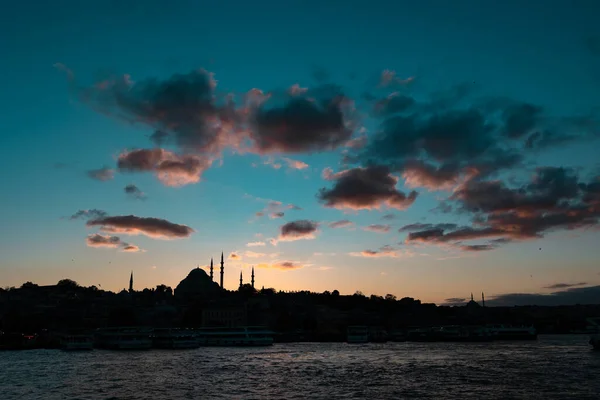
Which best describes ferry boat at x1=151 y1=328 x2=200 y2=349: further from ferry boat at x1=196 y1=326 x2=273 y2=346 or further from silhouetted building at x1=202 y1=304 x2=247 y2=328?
silhouetted building at x1=202 y1=304 x2=247 y2=328

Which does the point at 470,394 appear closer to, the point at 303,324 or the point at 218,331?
the point at 218,331

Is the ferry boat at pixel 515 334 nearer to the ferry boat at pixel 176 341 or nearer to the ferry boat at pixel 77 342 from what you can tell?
the ferry boat at pixel 176 341

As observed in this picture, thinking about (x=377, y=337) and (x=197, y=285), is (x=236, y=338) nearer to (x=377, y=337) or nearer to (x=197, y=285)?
(x=377, y=337)

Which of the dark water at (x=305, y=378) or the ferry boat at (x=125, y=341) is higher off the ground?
the ferry boat at (x=125, y=341)

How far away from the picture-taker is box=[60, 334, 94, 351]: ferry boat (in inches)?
3354

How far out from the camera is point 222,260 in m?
166

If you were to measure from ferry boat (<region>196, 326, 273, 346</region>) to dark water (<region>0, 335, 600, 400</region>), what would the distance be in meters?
29.5

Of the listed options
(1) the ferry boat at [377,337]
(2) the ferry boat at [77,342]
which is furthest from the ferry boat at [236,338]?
(1) the ferry boat at [377,337]

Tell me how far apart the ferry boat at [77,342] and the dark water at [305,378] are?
19210 millimetres

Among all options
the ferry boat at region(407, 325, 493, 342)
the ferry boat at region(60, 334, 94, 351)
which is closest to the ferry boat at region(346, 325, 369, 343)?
the ferry boat at region(407, 325, 493, 342)

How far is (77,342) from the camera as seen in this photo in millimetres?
85500

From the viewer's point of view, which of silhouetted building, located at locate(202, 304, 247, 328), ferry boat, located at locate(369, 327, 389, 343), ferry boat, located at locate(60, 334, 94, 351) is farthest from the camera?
silhouetted building, located at locate(202, 304, 247, 328)

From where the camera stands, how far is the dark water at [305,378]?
3812 centimetres

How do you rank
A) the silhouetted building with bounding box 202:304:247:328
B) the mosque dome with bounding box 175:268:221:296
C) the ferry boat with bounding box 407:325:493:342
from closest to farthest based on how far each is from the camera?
the ferry boat with bounding box 407:325:493:342 < the silhouetted building with bounding box 202:304:247:328 < the mosque dome with bounding box 175:268:221:296
